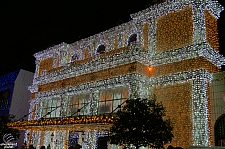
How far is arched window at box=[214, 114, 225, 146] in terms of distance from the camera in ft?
58.0

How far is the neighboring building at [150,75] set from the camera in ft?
60.4

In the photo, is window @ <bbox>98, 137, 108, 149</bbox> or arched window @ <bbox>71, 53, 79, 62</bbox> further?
arched window @ <bbox>71, 53, 79, 62</bbox>

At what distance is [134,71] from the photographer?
2088 cm

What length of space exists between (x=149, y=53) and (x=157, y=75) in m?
1.96

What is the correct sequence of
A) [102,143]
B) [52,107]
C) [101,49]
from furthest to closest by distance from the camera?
[52,107] < [101,49] < [102,143]

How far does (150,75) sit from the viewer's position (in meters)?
21.6

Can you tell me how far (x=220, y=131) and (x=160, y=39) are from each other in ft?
26.3

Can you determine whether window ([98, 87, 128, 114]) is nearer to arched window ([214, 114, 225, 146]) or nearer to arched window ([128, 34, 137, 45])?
arched window ([128, 34, 137, 45])

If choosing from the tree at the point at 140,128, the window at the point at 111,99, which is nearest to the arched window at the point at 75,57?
the window at the point at 111,99

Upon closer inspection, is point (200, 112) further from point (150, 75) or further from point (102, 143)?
point (102, 143)

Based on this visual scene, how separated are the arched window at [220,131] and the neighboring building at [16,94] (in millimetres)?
25836

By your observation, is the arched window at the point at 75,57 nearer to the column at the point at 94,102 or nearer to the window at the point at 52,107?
the window at the point at 52,107

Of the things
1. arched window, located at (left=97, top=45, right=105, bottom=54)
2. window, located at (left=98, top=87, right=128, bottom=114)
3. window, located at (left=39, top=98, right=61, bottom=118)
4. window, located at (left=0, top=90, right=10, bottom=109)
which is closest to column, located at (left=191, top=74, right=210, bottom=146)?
window, located at (left=98, top=87, right=128, bottom=114)

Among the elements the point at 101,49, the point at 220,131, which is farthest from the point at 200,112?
the point at 101,49
